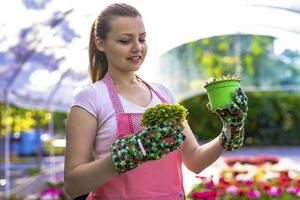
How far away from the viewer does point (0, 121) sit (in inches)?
586

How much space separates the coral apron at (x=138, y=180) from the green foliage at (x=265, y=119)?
18374mm

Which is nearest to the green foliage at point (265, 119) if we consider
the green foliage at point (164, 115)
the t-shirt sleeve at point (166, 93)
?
the t-shirt sleeve at point (166, 93)

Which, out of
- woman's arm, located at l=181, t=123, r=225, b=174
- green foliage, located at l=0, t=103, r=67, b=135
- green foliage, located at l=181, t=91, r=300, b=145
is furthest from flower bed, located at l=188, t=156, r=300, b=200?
green foliage, located at l=181, t=91, r=300, b=145

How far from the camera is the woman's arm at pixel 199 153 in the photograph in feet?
5.86

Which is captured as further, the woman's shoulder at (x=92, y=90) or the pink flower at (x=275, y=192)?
the pink flower at (x=275, y=192)

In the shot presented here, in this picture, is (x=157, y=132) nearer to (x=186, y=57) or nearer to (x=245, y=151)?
(x=186, y=57)

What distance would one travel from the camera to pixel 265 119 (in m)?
20.2

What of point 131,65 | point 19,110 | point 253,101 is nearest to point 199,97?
point 253,101

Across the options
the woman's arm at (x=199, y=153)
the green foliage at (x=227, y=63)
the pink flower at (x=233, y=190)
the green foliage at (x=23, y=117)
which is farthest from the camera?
the green foliage at (x=23, y=117)

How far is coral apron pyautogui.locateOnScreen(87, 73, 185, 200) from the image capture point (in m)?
1.67

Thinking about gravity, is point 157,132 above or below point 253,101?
above

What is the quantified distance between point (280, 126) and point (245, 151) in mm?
1949

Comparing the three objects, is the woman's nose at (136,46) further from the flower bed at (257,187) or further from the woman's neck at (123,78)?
the flower bed at (257,187)

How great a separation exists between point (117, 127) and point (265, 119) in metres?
18.9
